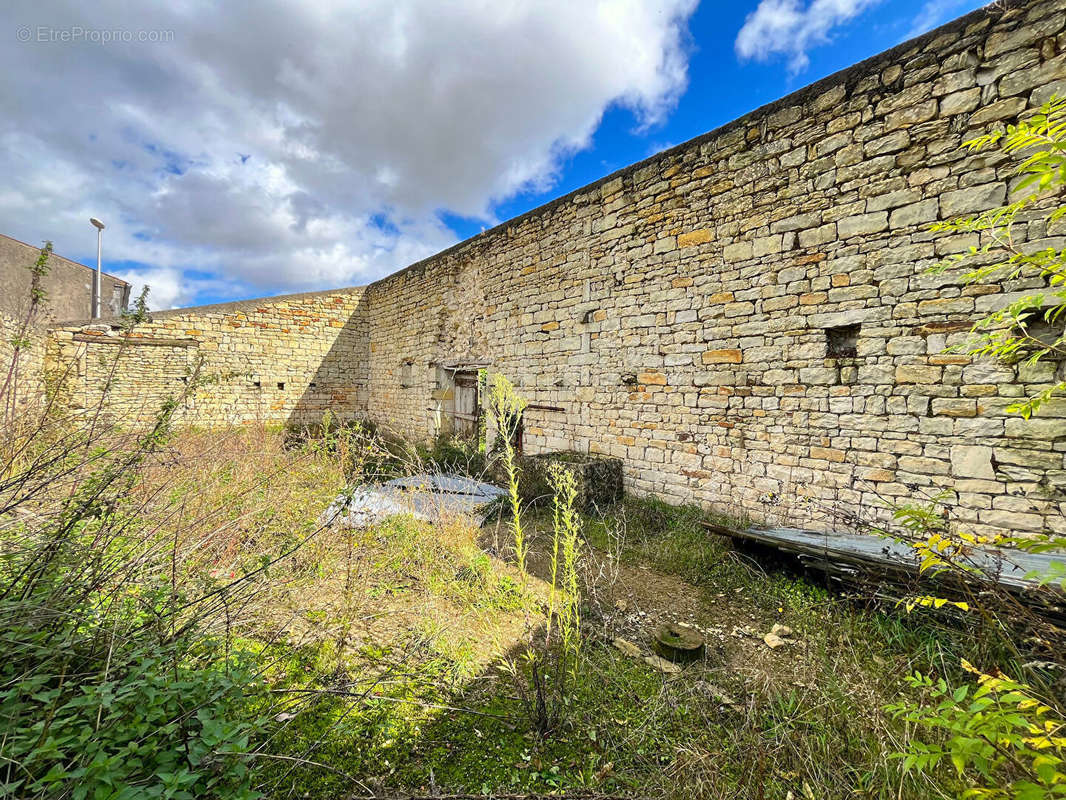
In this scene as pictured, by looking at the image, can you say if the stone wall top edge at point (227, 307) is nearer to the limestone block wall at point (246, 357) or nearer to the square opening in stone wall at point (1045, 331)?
the limestone block wall at point (246, 357)

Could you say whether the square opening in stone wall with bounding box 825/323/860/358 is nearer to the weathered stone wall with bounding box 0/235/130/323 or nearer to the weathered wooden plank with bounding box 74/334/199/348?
the weathered wooden plank with bounding box 74/334/199/348

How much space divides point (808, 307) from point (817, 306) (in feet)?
0.25

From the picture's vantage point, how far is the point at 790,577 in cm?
349

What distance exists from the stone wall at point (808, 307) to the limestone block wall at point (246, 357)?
6.30 meters

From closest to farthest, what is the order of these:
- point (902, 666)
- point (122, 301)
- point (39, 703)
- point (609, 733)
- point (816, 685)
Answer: point (39, 703)
point (609, 733)
point (816, 685)
point (902, 666)
point (122, 301)

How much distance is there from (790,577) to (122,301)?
82.4ft

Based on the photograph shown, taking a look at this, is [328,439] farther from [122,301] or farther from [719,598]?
[122,301]

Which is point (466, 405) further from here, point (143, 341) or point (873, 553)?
point (143, 341)

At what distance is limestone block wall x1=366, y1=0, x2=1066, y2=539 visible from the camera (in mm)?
3230

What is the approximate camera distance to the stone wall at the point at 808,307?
3.24m

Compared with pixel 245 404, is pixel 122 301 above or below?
above

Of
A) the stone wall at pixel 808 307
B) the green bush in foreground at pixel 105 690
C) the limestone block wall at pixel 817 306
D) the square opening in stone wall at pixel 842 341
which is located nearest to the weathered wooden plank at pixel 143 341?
the stone wall at pixel 808 307

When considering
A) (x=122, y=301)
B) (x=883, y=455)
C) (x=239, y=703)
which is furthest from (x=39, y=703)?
(x=122, y=301)

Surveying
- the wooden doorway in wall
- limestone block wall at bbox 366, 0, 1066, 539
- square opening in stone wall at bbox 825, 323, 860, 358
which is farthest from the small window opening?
the wooden doorway in wall
